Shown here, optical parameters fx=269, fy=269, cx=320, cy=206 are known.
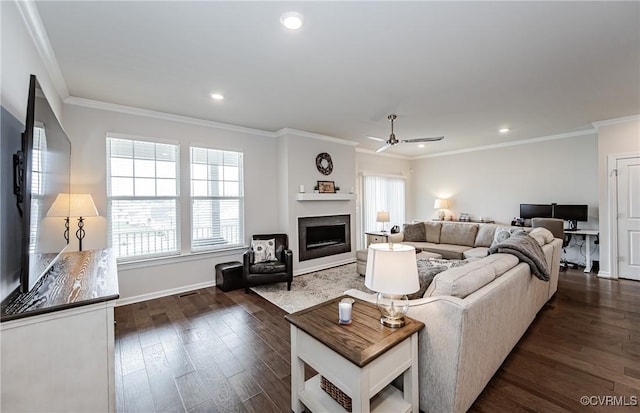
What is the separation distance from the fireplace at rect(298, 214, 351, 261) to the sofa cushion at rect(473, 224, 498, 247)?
102 inches

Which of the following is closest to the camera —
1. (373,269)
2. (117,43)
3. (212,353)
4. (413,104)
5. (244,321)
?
(373,269)

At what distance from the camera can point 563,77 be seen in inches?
116

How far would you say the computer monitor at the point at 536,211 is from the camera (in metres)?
5.59

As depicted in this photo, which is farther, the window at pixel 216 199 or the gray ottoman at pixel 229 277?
the window at pixel 216 199

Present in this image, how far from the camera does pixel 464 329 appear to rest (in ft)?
5.14

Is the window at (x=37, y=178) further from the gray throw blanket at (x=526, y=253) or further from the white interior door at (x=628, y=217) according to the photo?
the white interior door at (x=628, y=217)

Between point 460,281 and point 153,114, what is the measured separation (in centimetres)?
443

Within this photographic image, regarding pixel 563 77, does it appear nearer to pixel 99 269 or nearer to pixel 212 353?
pixel 212 353

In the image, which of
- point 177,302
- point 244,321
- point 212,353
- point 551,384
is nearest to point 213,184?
point 177,302

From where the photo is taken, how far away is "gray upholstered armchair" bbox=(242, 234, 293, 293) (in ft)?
13.6

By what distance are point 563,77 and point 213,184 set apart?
16.1 feet

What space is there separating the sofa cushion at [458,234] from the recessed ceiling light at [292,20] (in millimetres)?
5038


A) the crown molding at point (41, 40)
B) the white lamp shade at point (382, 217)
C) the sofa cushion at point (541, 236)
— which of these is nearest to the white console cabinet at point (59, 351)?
the crown molding at point (41, 40)

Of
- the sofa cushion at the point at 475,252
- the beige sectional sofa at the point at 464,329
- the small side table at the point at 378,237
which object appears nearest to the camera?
the beige sectional sofa at the point at 464,329
